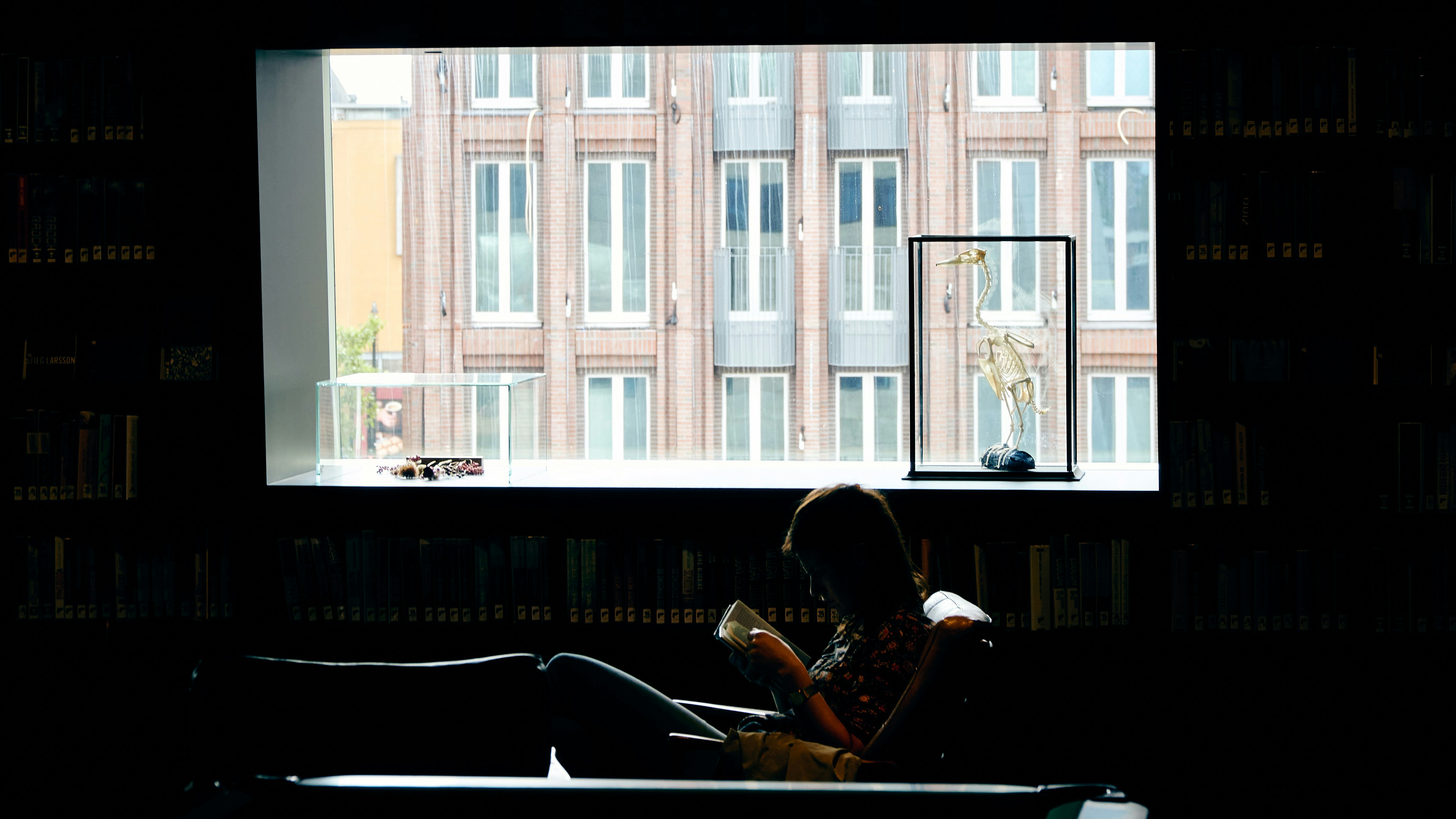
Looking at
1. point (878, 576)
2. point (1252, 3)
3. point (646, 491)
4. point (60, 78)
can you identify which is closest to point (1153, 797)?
point (878, 576)

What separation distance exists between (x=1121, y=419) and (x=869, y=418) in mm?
761

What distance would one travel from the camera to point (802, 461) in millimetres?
3293

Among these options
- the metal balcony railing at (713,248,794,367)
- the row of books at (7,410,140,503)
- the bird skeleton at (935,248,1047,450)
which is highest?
the metal balcony railing at (713,248,794,367)

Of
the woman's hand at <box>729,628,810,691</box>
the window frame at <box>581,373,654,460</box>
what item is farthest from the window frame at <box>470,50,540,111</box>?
the woman's hand at <box>729,628,810,691</box>

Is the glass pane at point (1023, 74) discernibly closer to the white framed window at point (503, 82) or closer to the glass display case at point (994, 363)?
the glass display case at point (994, 363)

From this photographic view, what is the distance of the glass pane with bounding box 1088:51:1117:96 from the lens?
312cm

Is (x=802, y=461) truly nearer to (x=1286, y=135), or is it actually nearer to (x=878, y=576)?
(x=878, y=576)

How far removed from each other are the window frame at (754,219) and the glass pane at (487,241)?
809 mm

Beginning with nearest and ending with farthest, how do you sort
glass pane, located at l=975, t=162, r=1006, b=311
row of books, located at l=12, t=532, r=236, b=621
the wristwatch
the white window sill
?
the wristwatch, the white window sill, row of books, located at l=12, t=532, r=236, b=621, glass pane, located at l=975, t=162, r=1006, b=311

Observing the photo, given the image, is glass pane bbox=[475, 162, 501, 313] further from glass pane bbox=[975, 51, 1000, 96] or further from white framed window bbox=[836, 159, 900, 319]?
glass pane bbox=[975, 51, 1000, 96]

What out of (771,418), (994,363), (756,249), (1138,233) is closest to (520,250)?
(756,249)

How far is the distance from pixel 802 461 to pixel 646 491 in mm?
708

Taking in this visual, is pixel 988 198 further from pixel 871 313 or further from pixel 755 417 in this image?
pixel 755 417

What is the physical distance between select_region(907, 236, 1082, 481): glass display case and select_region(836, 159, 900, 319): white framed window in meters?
0.43
